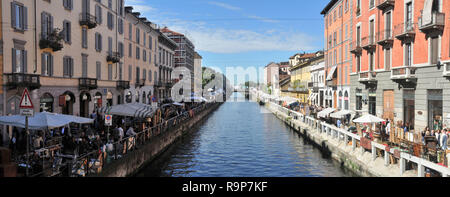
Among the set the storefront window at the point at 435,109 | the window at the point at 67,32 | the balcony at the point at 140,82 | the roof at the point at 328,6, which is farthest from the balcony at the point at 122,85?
the storefront window at the point at 435,109

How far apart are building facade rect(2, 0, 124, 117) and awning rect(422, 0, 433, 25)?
77.1 ft

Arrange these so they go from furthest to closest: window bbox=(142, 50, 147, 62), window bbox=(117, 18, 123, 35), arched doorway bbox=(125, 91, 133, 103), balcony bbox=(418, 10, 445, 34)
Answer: window bbox=(142, 50, 147, 62) → arched doorway bbox=(125, 91, 133, 103) → window bbox=(117, 18, 123, 35) → balcony bbox=(418, 10, 445, 34)

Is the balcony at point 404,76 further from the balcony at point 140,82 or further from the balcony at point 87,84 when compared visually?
the balcony at point 140,82

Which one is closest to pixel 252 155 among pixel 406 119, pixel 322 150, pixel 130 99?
pixel 322 150

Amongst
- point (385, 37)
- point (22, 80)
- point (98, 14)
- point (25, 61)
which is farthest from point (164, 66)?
point (22, 80)

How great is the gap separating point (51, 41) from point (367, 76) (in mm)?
25238

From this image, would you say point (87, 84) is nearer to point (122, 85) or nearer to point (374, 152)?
point (122, 85)

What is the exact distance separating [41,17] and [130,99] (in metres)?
20.2

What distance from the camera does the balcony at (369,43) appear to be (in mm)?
29469

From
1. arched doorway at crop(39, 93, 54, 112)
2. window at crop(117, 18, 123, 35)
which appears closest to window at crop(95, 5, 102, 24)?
window at crop(117, 18, 123, 35)

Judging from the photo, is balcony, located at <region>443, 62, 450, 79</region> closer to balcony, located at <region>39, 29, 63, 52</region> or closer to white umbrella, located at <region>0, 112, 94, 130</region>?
white umbrella, located at <region>0, 112, 94, 130</region>

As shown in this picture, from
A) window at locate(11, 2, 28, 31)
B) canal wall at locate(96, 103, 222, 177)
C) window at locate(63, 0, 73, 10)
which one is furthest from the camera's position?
window at locate(63, 0, 73, 10)

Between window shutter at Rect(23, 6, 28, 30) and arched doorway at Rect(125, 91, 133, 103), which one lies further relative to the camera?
arched doorway at Rect(125, 91, 133, 103)

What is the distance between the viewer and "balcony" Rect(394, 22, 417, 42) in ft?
74.3
